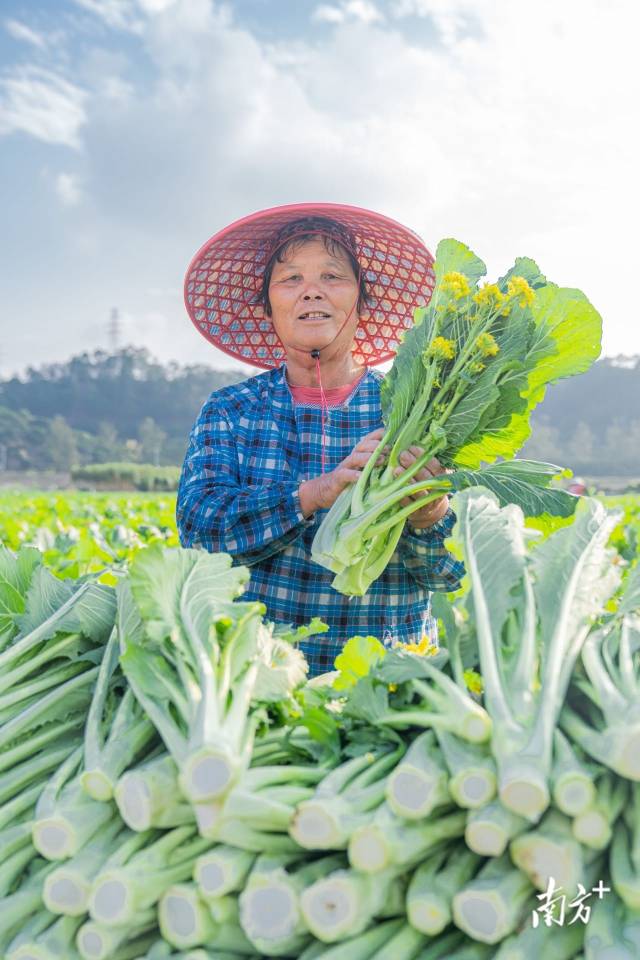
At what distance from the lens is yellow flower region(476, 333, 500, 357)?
2.21m

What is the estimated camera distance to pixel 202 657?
4.55 feet

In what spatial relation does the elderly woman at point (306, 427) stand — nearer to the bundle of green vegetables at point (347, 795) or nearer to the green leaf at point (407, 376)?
the green leaf at point (407, 376)

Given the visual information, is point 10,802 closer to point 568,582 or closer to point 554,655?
point 554,655

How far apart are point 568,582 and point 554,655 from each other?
211 mm

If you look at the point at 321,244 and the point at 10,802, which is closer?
the point at 10,802

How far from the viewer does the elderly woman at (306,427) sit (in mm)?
2674

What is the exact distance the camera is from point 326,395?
321 centimetres

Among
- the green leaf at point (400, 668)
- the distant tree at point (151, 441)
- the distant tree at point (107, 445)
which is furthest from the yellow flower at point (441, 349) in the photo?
the distant tree at point (107, 445)

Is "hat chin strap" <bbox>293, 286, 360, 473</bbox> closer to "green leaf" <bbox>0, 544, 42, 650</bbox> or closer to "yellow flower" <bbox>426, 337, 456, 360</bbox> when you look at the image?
"yellow flower" <bbox>426, 337, 456, 360</bbox>

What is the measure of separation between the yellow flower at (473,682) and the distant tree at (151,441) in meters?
84.7

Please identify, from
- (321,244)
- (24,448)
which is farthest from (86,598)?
(24,448)

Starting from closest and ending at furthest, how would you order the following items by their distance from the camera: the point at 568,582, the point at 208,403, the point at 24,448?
the point at 568,582 < the point at 208,403 < the point at 24,448

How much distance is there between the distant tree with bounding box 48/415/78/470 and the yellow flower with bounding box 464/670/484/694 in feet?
298

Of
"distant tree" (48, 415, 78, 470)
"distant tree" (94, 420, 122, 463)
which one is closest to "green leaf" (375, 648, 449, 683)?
"distant tree" (48, 415, 78, 470)
